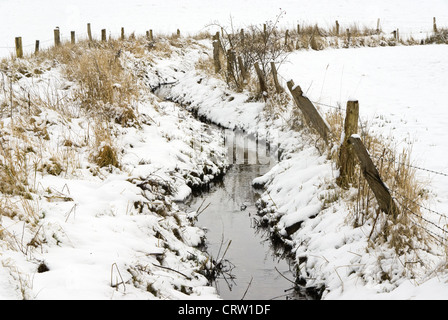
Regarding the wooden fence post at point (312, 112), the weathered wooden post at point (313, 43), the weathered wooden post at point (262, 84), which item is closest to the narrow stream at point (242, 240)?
the wooden fence post at point (312, 112)

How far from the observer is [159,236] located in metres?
4.51

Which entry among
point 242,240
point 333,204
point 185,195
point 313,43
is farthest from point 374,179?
point 313,43

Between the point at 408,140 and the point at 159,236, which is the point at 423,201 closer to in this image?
the point at 408,140

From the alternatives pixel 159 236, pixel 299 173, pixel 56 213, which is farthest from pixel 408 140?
pixel 56 213

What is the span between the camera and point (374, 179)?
391 centimetres

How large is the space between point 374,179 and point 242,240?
6.86 feet

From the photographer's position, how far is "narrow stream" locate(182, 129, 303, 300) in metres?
4.36

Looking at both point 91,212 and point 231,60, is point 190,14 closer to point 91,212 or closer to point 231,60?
point 231,60

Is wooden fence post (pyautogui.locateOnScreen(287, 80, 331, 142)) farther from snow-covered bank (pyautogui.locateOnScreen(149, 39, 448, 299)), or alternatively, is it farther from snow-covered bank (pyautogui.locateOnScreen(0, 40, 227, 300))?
snow-covered bank (pyautogui.locateOnScreen(0, 40, 227, 300))

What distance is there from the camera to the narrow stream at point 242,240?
4.36 m

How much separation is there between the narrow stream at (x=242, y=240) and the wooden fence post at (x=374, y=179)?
1328 millimetres

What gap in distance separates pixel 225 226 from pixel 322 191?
57.0 inches

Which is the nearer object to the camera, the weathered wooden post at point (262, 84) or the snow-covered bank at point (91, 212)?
the snow-covered bank at point (91, 212)

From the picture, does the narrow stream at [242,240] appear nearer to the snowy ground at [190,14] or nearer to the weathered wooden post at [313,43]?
the weathered wooden post at [313,43]
